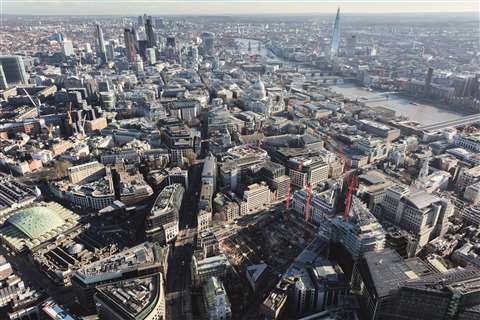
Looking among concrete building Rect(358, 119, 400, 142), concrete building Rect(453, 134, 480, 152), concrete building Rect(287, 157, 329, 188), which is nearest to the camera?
concrete building Rect(287, 157, 329, 188)

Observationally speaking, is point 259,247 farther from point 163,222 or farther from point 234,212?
point 163,222

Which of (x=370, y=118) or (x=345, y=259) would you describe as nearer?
(x=345, y=259)

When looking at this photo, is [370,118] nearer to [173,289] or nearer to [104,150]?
[104,150]

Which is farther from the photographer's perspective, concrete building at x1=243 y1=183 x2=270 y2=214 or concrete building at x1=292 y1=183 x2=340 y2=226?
concrete building at x1=243 y1=183 x2=270 y2=214

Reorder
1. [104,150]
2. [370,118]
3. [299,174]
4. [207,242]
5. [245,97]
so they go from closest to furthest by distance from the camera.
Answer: [207,242] < [299,174] < [104,150] < [370,118] < [245,97]

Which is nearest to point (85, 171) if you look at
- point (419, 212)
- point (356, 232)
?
point (356, 232)

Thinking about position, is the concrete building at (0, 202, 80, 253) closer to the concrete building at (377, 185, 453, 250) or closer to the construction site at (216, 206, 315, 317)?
the construction site at (216, 206, 315, 317)

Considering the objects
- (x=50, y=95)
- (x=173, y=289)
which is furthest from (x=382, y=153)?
(x=50, y=95)

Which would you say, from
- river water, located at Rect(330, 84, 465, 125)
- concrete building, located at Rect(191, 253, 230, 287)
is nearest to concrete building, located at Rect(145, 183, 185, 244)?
concrete building, located at Rect(191, 253, 230, 287)
